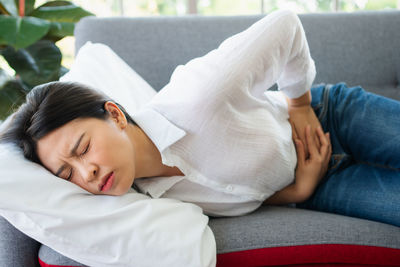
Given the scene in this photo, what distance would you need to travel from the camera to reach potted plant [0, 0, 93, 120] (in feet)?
6.02

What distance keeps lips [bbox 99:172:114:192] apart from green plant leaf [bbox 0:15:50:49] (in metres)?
1.09

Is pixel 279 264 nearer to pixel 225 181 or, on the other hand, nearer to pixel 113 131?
pixel 225 181

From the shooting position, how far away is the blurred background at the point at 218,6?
268cm

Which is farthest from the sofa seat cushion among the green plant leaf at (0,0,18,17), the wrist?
the green plant leaf at (0,0,18,17)

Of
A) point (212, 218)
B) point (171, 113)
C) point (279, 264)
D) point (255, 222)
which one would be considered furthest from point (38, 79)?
point (279, 264)

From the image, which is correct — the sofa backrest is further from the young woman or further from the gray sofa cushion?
the gray sofa cushion

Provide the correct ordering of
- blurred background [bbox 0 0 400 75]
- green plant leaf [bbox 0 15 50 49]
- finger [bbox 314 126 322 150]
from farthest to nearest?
1. blurred background [bbox 0 0 400 75]
2. green plant leaf [bbox 0 15 50 49]
3. finger [bbox 314 126 322 150]

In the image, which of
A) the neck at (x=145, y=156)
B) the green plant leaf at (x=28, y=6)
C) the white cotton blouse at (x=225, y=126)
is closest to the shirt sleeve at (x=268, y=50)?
the white cotton blouse at (x=225, y=126)

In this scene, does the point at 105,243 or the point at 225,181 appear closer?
the point at 105,243

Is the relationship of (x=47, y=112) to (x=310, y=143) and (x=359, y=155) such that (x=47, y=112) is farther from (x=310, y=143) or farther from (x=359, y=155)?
(x=359, y=155)

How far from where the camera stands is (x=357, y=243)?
Result: 980mm

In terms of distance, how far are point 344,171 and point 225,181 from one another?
44 centimetres

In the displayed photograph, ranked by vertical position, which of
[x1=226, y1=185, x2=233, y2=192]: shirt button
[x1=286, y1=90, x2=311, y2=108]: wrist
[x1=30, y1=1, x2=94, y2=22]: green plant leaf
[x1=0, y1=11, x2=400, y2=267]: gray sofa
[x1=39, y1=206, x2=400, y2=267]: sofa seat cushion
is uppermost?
[x1=30, y1=1, x2=94, y2=22]: green plant leaf

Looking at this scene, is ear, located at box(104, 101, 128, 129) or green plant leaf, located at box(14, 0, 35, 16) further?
green plant leaf, located at box(14, 0, 35, 16)
